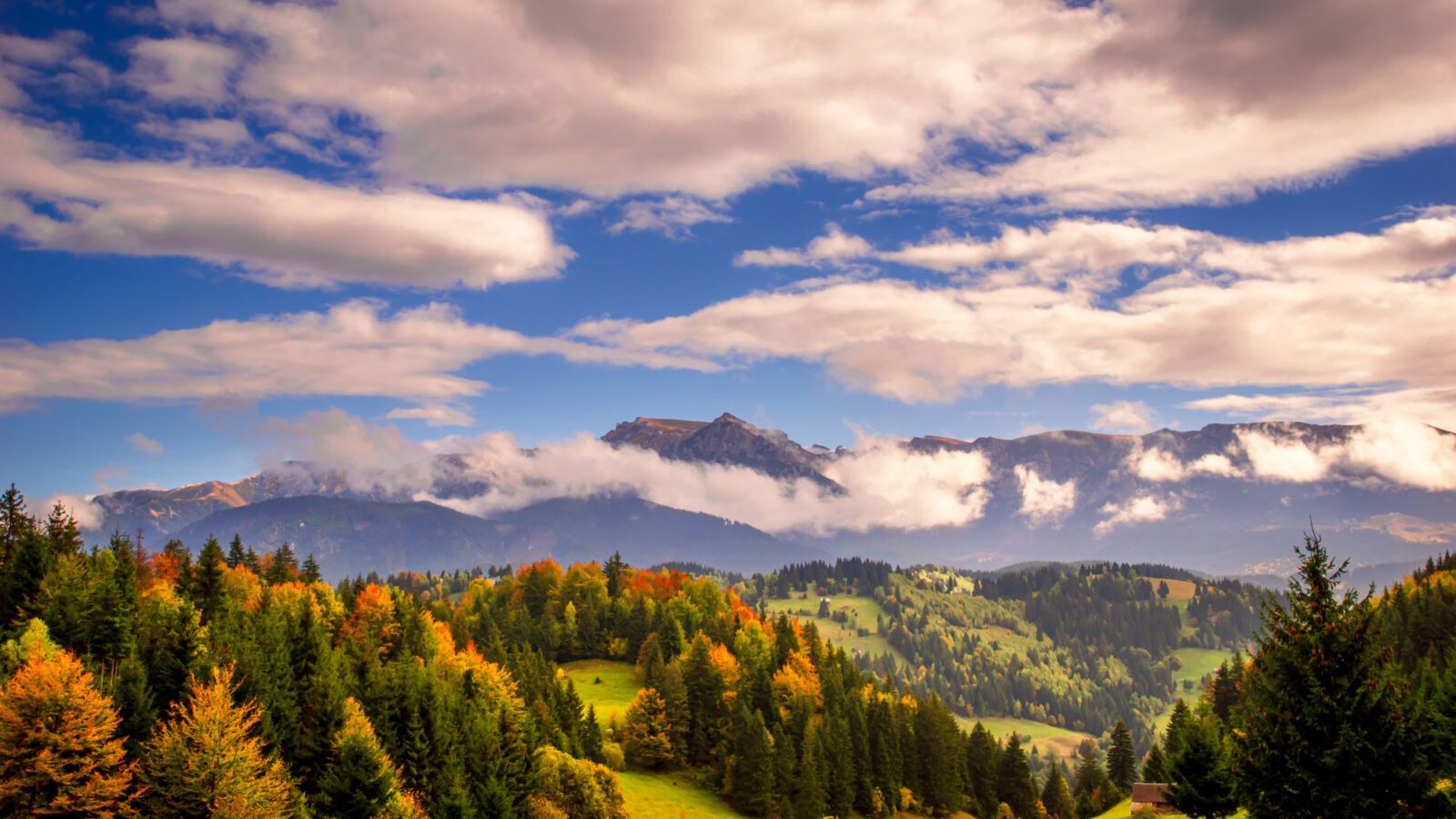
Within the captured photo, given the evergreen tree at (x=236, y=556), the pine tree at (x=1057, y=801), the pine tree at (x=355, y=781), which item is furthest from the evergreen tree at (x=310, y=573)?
the pine tree at (x=1057, y=801)

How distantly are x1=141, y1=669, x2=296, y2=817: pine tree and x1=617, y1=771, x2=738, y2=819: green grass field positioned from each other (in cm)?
3891

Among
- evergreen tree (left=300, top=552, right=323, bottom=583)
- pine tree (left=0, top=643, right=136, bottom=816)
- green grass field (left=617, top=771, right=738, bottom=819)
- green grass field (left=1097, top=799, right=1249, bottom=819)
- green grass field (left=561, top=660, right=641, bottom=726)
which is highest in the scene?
evergreen tree (left=300, top=552, right=323, bottom=583)

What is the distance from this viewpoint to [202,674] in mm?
55062

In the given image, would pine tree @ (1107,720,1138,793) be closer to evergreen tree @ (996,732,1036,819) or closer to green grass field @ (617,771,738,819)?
evergreen tree @ (996,732,1036,819)

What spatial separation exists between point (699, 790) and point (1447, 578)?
142876 millimetres

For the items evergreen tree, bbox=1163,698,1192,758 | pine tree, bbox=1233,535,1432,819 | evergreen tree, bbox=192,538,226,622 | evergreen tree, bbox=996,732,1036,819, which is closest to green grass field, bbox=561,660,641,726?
evergreen tree, bbox=192,538,226,622

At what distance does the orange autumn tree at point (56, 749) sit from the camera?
42.3m

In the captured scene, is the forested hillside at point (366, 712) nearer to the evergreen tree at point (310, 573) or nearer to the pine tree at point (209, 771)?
the pine tree at point (209, 771)

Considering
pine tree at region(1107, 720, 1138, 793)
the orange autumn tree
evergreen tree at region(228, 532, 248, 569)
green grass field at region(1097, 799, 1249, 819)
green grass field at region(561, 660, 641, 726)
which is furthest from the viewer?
pine tree at region(1107, 720, 1138, 793)

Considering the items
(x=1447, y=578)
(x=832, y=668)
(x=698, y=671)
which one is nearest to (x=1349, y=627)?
(x=698, y=671)

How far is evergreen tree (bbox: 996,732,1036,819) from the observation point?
12600 centimetres

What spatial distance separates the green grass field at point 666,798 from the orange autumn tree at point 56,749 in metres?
44.2

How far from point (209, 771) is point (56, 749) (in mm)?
7160

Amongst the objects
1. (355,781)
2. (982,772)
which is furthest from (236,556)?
(982,772)
